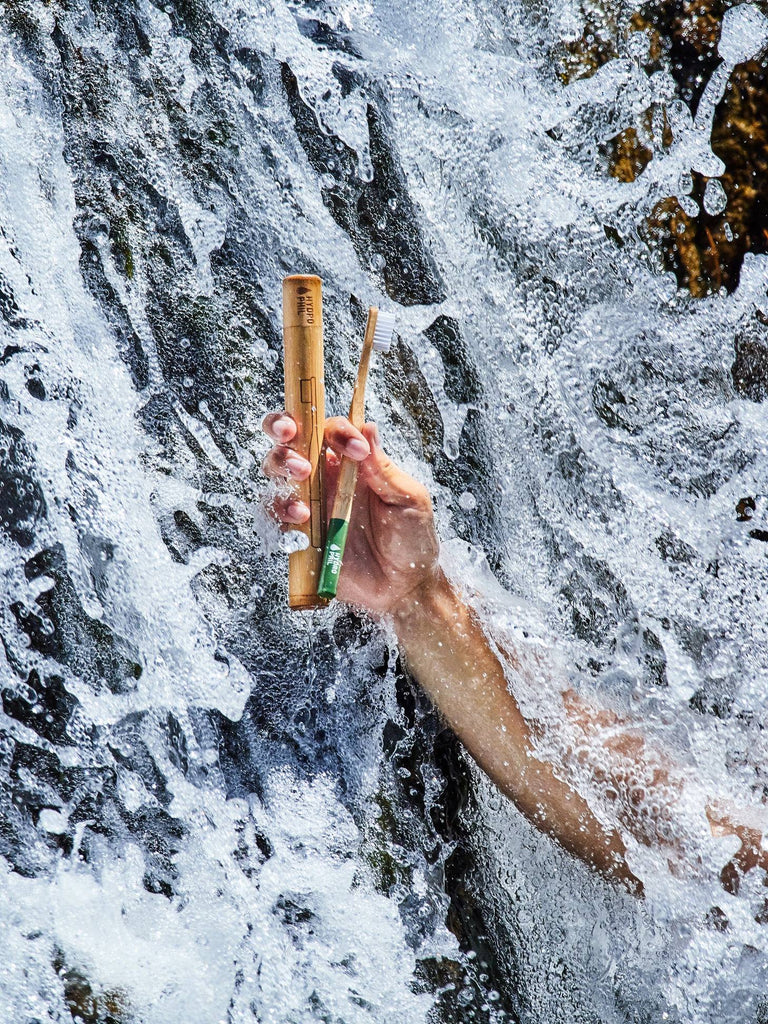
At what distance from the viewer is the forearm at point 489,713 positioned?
59.1 inches

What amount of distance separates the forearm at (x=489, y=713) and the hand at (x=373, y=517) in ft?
0.22

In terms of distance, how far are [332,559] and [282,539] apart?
26 centimetres

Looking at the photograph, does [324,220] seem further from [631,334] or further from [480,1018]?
[480,1018]

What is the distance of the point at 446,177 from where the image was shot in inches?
63.2

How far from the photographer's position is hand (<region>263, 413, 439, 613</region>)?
121 cm

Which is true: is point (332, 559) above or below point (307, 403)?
below

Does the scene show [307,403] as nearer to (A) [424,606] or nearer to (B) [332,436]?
(B) [332,436]

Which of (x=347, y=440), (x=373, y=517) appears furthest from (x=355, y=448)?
(x=373, y=517)

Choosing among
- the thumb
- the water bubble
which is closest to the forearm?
the thumb

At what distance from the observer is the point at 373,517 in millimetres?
1394

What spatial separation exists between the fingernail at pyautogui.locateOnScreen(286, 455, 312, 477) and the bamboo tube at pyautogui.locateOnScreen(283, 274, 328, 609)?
0.09 ft

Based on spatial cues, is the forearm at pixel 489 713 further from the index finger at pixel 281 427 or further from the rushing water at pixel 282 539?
the index finger at pixel 281 427

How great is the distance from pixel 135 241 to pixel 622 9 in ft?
3.71

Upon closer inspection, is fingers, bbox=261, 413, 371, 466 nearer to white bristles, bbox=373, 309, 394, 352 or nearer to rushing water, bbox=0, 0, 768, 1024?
white bristles, bbox=373, 309, 394, 352
